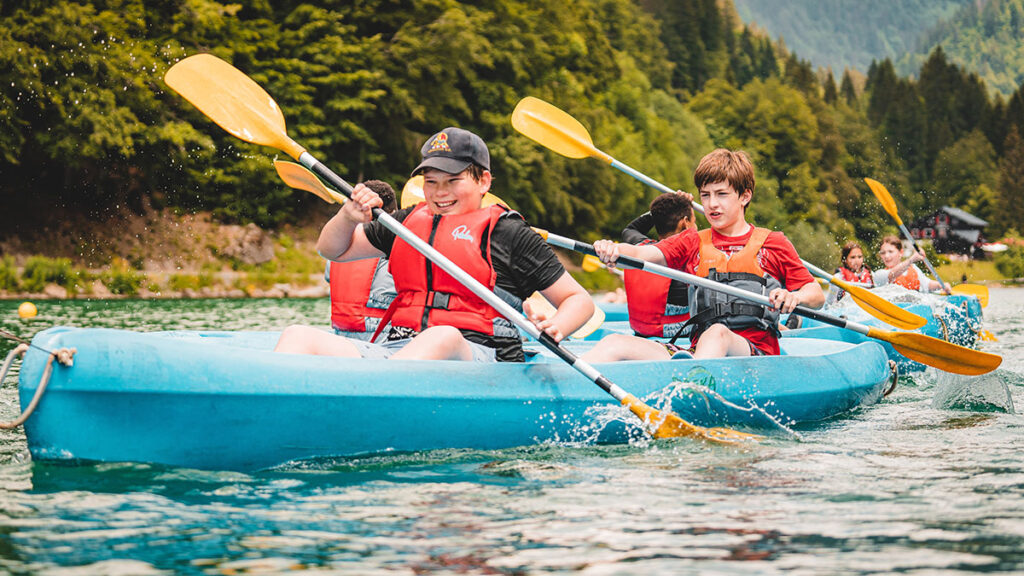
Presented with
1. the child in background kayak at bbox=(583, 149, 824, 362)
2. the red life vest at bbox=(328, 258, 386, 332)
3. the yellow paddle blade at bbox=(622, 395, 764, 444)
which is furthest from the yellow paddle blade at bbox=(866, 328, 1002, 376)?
the red life vest at bbox=(328, 258, 386, 332)

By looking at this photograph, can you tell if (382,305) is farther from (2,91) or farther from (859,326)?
(2,91)

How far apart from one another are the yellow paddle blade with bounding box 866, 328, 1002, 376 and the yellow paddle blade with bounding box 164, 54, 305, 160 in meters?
2.79

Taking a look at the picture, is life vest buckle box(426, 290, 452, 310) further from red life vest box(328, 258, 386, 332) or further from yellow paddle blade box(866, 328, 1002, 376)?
Answer: yellow paddle blade box(866, 328, 1002, 376)

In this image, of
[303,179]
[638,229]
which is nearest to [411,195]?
[638,229]

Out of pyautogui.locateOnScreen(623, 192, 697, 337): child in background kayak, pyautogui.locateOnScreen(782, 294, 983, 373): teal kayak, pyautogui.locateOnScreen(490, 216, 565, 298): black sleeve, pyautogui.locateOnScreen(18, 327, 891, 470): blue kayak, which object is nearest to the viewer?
pyautogui.locateOnScreen(18, 327, 891, 470): blue kayak

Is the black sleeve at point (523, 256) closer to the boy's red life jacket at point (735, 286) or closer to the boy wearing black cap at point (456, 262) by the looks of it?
the boy wearing black cap at point (456, 262)

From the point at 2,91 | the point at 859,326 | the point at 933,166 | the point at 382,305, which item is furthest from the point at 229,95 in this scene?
the point at 933,166

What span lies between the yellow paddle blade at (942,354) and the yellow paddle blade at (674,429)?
3.95ft

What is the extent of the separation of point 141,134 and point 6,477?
17520mm

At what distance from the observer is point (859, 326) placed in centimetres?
476

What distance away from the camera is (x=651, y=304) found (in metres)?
5.34

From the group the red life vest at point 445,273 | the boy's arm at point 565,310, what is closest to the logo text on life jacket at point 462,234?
the red life vest at point 445,273

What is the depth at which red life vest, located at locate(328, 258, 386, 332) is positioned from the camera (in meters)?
4.95

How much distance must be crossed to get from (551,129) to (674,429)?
3122 millimetres
